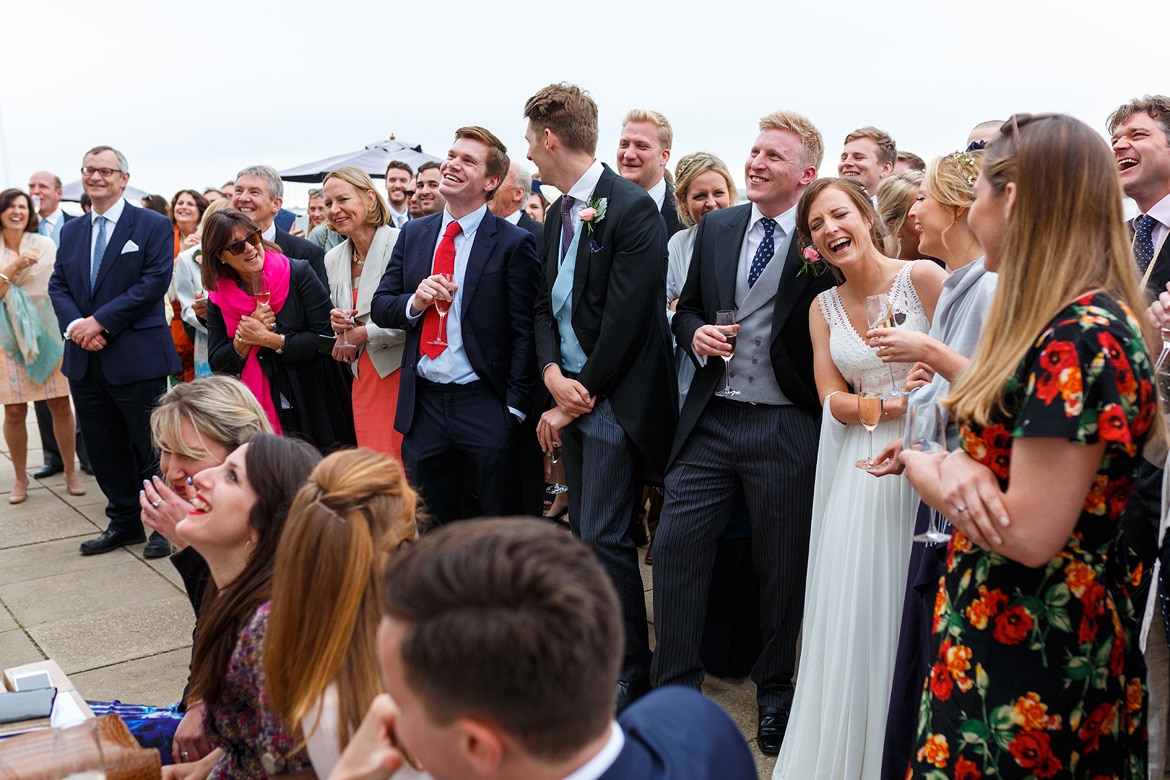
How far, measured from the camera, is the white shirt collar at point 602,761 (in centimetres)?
124

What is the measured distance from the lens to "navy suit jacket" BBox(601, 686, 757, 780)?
1300mm

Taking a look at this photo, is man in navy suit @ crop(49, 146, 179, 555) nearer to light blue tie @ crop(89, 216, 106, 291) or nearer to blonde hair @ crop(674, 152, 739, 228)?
light blue tie @ crop(89, 216, 106, 291)

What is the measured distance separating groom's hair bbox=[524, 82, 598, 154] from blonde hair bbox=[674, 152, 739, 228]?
5.00 feet

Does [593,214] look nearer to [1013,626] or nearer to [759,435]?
[759,435]

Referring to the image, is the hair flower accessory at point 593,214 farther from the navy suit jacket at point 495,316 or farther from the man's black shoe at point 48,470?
the man's black shoe at point 48,470

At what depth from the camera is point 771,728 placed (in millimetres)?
3594

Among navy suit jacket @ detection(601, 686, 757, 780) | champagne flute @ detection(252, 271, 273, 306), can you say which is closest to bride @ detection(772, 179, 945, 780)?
navy suit jacket @ detection(601, 686, 757, 780)

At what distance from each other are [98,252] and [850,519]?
5073mm

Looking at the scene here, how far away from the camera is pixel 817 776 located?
3.12 m

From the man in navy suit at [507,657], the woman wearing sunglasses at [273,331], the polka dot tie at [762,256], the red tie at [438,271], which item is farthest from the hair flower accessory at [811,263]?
the woman wearing sunglasses at [273,331]

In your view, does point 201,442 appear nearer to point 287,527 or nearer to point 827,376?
point 287,527

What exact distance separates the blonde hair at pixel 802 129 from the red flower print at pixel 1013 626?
2232 mm

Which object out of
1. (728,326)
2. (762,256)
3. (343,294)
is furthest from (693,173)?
(728,326)

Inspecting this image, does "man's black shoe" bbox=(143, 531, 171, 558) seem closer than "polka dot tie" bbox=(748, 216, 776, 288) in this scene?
No
